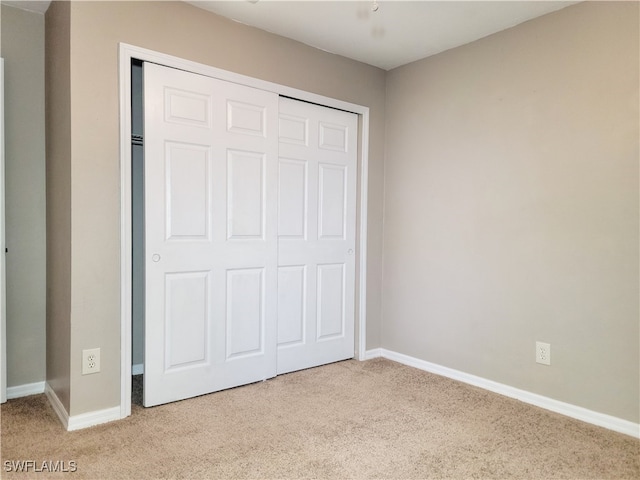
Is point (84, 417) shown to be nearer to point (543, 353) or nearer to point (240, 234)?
point (240, 234)

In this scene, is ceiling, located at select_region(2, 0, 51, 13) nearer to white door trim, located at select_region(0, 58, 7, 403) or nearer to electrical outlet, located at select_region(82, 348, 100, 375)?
white door trim, located at select_region(0, 58, 7, 403)

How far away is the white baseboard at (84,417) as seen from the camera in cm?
226

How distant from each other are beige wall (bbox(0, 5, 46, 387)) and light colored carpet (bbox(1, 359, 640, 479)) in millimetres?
335

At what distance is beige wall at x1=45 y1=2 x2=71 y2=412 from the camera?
2.29 m

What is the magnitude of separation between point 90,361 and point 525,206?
2.65 metres

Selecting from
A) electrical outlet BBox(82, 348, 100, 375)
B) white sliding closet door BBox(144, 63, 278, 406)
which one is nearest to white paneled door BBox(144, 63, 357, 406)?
white sliding closet door BBox(144, 63, 278, 406)

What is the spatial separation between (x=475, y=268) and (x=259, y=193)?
1548mm

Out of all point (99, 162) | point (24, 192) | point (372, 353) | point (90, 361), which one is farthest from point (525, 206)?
point (24, 192)

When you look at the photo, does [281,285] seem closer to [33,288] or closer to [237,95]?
[237,95]

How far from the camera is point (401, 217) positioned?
11.5 ft

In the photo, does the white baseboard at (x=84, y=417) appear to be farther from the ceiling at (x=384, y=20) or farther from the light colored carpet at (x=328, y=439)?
the ceiling at (x=384, y=20)

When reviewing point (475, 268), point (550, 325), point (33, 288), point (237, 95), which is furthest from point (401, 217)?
point (33, 288)

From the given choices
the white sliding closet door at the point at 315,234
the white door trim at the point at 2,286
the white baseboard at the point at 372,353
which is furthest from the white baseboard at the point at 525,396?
the white door trim at the point at 2,286

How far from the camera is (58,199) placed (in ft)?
8.07
